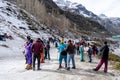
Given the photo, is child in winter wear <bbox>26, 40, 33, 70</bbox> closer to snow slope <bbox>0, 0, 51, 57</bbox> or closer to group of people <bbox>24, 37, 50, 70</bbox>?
group of people <bbox>24, 37, 50, 70</bbox>

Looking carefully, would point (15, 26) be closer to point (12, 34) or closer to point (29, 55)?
point (12, 34)

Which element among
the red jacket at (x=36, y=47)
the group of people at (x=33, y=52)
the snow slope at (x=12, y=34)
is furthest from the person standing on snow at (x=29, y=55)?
the snow slope at (x=12, y=34)

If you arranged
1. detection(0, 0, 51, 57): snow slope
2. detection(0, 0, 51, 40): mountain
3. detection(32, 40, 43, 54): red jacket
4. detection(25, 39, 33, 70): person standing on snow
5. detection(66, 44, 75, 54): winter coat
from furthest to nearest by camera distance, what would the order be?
detection(0, 0, 51, 40): mountain → detection(0, 0, 51, 57): snow slope → detection(25, 39, 33, 70): person standing on snow → detection(66, 44, 75, 54): winter coat → detection(32, 40, 43, 54): red jacket

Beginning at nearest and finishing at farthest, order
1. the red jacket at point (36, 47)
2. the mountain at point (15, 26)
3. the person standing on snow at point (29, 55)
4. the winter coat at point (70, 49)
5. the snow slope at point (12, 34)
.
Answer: the red jacket at point (36, 47)
the winter coat at point (70, 49)
the person standing on snow at point (29, 55)
the snow slope at point (12, 34)
the mountain at point (15, 26)

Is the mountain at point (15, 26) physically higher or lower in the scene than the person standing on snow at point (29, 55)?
higher

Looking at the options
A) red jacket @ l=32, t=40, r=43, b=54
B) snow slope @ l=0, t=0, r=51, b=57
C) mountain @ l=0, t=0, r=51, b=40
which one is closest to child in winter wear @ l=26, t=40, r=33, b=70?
red jacket @ l=32, t=40, r=43, b=54

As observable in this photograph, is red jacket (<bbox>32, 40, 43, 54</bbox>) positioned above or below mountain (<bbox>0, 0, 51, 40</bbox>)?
below

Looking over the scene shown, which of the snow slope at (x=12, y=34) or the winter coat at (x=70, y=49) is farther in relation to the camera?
the snow slope at (x=12, y=34)

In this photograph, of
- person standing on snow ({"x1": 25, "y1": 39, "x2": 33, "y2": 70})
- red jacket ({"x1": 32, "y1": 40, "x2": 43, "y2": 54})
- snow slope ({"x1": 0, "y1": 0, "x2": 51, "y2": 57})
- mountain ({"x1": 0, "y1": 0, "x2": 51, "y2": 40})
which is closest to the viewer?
red jacket ({"x1": 32, "y1": 40, "x2": 43, "y2": 54})

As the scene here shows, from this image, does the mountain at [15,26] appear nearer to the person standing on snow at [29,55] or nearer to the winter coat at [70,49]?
the person standing on snow at [29,55]

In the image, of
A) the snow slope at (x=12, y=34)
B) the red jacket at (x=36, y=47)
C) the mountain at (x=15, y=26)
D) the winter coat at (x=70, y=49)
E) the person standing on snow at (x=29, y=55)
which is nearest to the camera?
the red jacket at (x=36, y=47)

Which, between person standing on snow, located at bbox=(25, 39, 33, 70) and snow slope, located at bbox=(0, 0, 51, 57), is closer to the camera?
person standing on snow, located at bbox=(25, 39, 33, 70)

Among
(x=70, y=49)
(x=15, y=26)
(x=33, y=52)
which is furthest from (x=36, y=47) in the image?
(x=15, y=26)

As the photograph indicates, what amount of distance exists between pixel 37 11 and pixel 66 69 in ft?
282
